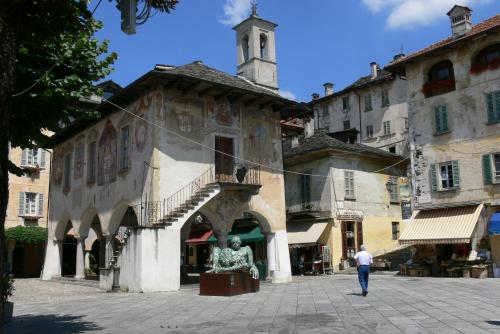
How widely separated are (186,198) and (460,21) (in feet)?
53.0

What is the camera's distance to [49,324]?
11.1m

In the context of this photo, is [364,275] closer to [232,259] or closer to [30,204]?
[232,259]

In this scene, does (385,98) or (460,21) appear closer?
(460,21)

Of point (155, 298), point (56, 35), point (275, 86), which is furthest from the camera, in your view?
point (275, 86)

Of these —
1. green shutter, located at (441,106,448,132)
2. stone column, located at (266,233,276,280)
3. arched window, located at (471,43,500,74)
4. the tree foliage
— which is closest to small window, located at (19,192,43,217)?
the tree foliage

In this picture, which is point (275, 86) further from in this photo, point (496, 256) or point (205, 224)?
point (496, 256)

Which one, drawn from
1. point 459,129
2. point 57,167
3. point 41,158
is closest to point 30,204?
point 41,158

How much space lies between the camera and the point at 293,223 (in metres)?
32.3

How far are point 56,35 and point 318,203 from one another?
24576mm

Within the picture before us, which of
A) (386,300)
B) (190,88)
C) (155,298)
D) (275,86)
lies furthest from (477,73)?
(155,298)

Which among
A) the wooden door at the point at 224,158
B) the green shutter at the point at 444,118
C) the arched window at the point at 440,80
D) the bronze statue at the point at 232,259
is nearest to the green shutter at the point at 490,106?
the arched window at the point at 440,80

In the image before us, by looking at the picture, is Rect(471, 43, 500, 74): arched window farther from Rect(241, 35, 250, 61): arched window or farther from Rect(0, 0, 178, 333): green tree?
Rect(0, 0, 178, 333): green tree

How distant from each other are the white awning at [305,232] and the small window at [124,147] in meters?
11.5

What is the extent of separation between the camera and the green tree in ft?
20.1
